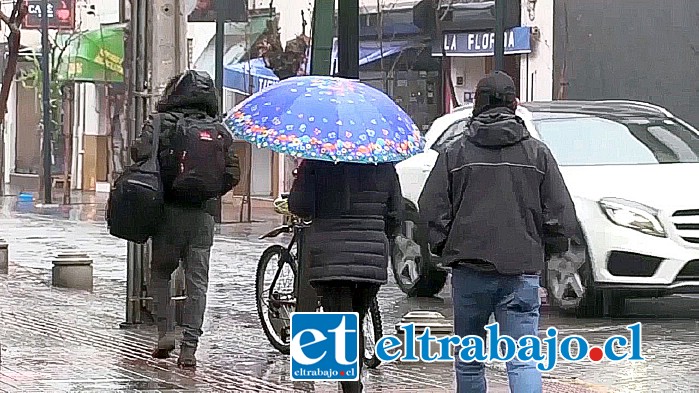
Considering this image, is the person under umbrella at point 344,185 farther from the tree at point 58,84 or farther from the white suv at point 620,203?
the tree at point 58,84

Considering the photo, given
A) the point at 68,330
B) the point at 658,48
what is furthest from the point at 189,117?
the point at 658,48

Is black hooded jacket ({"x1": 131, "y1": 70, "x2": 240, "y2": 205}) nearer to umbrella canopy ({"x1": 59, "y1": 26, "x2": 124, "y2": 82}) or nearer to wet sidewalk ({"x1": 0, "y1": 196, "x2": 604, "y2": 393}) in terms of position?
wet sidewalk ({"x1": 0, "y1": 196, "x2": 604, "y2": 393})

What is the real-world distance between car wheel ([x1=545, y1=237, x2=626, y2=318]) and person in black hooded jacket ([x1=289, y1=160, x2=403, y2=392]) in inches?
180

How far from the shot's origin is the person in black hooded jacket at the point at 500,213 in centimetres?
720

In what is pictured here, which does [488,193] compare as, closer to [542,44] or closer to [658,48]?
[658,48]

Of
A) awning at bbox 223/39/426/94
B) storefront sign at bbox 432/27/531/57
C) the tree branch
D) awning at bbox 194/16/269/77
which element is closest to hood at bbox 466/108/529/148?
the tree branch

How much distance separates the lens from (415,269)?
47.2ft

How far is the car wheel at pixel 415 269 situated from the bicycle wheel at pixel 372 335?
4.22 metres

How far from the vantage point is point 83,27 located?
40.0 metres

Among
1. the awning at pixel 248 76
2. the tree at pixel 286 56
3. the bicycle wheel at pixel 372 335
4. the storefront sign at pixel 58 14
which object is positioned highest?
the storefront sign at pixel 58 14

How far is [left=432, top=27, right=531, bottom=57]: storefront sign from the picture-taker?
25.6 m

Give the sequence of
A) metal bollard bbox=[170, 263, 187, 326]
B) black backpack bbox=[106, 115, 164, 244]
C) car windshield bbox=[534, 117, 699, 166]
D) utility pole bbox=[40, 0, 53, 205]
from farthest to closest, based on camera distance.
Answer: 1. utility pole bbox=[40, 0, 53, 205]
2. car windshield bbox=[534, 117, 699, 166]
3. metal bollard bbox=[170, 263, 187, 326]
4. black backpack bbox=[106, 115, 164, 244]

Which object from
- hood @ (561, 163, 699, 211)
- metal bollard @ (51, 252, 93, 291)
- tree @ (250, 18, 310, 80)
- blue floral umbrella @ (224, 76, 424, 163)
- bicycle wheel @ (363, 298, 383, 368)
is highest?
tree @ (250, 18, 310, 80)


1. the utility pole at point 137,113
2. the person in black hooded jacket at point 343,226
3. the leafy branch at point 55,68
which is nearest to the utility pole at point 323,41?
the utility pole at point 137,113
